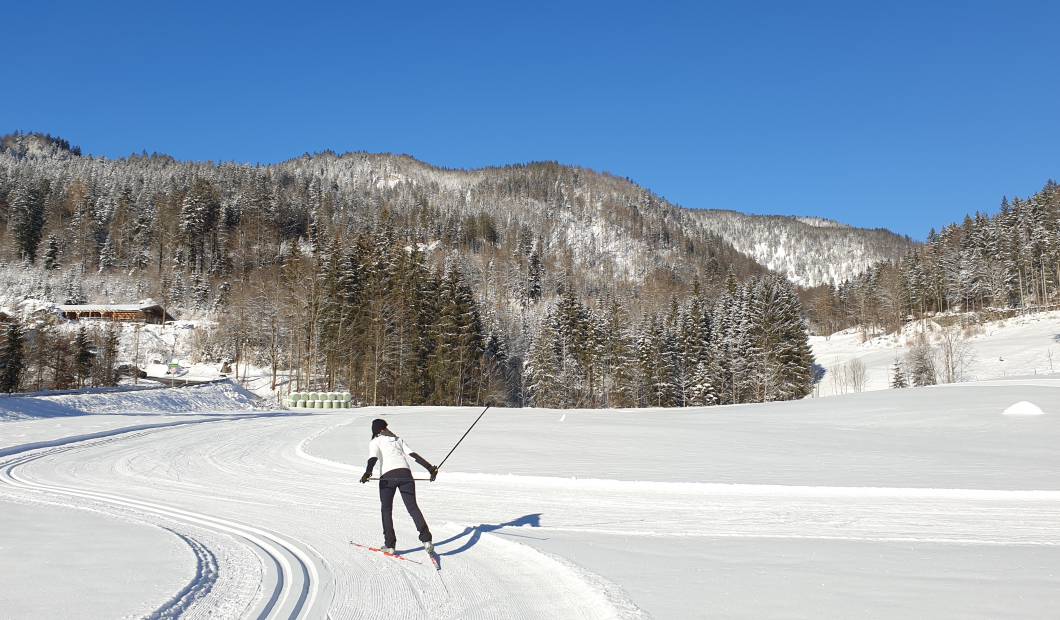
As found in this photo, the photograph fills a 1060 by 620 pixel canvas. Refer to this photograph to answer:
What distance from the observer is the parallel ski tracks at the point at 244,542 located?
18.8ft

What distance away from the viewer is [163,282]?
9294cm

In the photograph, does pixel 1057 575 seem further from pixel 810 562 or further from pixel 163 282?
pixel 163 282

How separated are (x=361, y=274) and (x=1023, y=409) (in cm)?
4511

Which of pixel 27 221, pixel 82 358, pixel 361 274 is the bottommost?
pixel 82 358

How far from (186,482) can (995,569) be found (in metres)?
13.6

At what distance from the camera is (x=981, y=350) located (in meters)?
67.4

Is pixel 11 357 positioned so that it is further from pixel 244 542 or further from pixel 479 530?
pixel 479 530

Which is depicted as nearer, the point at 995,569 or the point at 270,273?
the point at 995,569

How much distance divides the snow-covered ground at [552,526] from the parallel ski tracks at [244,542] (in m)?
0.04

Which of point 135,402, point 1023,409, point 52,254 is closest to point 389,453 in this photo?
point 1023,409

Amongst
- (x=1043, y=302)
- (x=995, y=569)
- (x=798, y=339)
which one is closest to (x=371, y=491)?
(x=995, y=569)

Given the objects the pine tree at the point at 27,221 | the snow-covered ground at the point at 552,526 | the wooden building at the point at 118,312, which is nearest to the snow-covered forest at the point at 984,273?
the snow-covered ground at the point at 552,526

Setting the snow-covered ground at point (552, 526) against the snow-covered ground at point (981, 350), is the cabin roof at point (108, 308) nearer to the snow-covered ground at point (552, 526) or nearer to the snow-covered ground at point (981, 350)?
the snow-covered ground at point (552, 526)

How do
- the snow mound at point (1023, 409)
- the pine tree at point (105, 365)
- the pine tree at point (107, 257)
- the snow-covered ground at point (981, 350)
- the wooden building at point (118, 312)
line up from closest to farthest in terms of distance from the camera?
the snow mound at point (1023, 409)
the pine tree at point (105, 365)
the snow-covered ground at point (981, 350)
the wooden building at point (118, 312)
the pine tree at point (107, 257)
